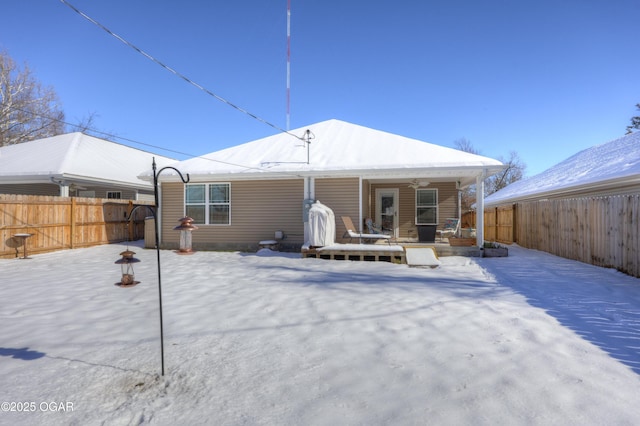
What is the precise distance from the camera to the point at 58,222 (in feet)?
35.9

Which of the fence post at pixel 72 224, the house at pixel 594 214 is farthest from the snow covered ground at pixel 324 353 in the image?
the fence post at pixel 72 224

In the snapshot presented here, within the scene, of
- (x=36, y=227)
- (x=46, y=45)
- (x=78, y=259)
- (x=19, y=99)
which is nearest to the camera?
(x=78, y=259)

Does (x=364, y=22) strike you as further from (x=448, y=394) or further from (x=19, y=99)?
(x=19, y=99)

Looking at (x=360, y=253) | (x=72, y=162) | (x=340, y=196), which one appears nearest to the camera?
(x=360, y=253)

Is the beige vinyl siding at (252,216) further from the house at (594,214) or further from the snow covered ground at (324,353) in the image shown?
the house at (594,214)

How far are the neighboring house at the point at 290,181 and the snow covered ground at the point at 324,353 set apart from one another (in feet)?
15.6

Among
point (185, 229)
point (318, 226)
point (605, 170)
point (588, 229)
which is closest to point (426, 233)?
point (318, 226)

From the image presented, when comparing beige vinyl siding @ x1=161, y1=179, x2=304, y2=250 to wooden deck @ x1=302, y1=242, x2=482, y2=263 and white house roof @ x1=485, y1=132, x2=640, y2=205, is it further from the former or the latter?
white house roof @ x1=485, y1=132, x2=640, y2=205

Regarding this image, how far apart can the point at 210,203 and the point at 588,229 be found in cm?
1094

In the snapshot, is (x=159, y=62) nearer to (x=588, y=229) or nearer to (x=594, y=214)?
(x=594, y=214)

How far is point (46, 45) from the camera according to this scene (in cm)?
1215

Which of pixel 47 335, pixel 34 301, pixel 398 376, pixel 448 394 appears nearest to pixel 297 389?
pixel 398 376

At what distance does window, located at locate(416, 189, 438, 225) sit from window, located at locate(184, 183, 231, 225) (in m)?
7.41

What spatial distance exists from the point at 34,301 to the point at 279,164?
742cm
